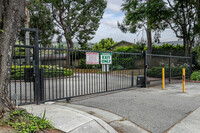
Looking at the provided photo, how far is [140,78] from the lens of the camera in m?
9.31

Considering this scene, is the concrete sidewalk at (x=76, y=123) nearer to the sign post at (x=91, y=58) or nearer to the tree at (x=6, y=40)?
the tree at (x=6, y=40)

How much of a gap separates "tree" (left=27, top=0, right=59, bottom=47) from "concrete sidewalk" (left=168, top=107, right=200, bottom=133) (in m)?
24.2

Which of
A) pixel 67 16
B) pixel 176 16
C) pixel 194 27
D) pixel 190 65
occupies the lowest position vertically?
pixel 190 65

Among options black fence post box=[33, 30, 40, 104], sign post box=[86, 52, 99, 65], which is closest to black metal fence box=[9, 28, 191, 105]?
black fence post box=[33, 30, 40, 104]

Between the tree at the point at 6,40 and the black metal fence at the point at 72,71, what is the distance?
60 cm

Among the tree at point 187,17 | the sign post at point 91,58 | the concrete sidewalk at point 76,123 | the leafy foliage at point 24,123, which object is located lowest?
the concrete sidewalk at point 76,123

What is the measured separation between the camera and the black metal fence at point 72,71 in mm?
5008

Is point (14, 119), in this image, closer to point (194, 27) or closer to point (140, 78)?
point (140, 78)

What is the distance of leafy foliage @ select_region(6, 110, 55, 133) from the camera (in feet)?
9.34

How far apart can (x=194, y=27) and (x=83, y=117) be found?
15.5m

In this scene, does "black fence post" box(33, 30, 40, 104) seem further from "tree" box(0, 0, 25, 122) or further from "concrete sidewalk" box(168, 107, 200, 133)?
"concrete sidewalk" box(168, 107, 200, 133)

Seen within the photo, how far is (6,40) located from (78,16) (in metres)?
23.9

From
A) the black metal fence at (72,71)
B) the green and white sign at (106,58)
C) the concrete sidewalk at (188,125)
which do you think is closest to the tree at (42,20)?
the black metal fence at (72,71)

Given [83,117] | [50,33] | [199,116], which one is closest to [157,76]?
[199,116]
